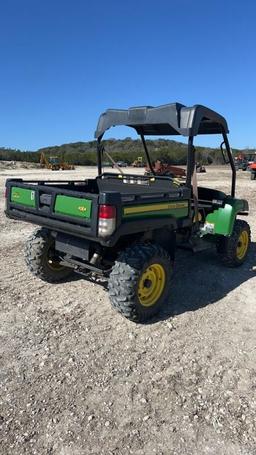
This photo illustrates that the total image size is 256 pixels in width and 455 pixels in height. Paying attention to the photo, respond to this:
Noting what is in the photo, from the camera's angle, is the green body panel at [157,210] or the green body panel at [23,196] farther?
the green body panel at [23,196]

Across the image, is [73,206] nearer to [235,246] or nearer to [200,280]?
[200,280]

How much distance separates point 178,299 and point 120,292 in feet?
3.74

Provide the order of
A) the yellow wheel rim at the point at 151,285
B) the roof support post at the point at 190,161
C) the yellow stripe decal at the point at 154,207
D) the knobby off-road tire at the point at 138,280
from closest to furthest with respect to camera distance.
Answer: the yellow stripe decal at the point at 154,207, the knobby off-road tire at the point at 138,280, the yellow wheel rim at the point at 151,285, the roof support post at the point at 190,161

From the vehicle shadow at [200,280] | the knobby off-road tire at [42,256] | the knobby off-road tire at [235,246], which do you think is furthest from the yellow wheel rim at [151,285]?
the knobby off-road tire at [235,246]

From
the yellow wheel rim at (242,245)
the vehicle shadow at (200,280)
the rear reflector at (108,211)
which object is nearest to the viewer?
the rear reflector at (108,211)

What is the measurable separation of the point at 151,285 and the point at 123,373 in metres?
1.17

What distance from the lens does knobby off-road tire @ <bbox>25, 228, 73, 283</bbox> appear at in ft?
16.3

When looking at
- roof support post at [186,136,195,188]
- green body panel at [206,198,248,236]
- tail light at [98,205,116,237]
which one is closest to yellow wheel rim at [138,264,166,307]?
tail light at [98,205,116,237]

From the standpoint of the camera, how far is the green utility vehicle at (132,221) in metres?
3.80

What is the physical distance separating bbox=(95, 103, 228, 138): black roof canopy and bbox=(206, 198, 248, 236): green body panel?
1013 mm

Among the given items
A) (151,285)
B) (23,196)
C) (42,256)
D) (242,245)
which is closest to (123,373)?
(151,285)

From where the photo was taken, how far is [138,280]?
13.0 feet

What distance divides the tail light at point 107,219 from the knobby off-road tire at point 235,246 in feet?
9.01

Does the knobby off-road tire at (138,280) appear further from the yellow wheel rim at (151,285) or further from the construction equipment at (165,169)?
the construction equipment at (165,169)
